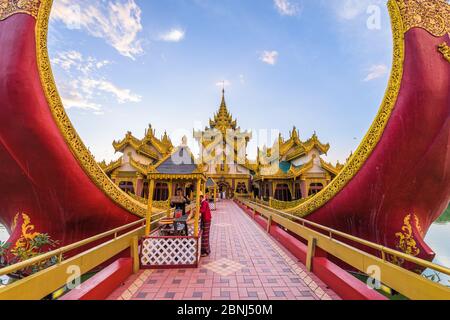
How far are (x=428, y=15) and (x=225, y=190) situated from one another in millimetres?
27004

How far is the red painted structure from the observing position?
458cm

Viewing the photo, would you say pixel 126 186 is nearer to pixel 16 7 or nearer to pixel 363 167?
pixel 16 7

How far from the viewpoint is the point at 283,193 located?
21.9 m

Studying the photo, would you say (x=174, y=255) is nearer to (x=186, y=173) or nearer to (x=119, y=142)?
(x=186, y=173)

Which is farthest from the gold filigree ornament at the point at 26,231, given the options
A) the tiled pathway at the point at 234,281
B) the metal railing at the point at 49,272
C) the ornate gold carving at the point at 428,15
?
the ornate gold carving at the point at 428,15

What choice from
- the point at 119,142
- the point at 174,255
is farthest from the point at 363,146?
the point at 119,142

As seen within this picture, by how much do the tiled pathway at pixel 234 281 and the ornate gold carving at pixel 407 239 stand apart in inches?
117

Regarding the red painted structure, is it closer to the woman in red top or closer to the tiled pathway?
the tiled pathway

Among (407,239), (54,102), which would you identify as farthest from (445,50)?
(54,102)

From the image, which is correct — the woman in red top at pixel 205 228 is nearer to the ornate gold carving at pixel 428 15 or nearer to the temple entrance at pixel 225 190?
the ornate gold carving at pixel 428 15

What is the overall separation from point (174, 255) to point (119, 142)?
19.1 m

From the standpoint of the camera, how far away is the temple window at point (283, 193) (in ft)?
71.6
